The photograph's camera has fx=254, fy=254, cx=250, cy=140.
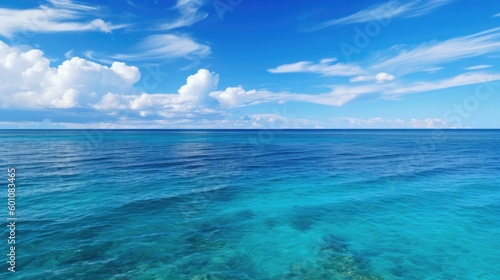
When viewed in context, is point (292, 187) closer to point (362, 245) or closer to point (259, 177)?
point (259, 177)

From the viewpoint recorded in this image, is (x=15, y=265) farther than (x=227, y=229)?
No

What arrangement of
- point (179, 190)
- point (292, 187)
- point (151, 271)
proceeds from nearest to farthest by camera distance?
point (151, 271)
point (179, 190)
point (292, 187)

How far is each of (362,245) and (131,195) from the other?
22526mm

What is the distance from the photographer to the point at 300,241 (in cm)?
1792

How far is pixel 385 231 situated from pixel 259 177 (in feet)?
67.3

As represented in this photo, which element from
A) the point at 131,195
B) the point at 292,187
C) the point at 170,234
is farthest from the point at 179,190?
the point at 292,187

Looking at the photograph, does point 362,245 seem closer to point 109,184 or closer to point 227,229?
point 227,229

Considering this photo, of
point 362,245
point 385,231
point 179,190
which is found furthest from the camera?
point 179,190

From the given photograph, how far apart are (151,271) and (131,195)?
15.1 metres

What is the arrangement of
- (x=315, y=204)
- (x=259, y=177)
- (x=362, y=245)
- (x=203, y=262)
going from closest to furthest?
1. (x=203, y=262)
2. (x=362, y=245)
3. (x=315, y=204)
4. (x=259, y=177)

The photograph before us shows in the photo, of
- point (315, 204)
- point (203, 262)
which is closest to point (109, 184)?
point (203, 262)

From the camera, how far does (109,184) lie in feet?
102

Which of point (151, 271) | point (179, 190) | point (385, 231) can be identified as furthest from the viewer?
point (179, 190)

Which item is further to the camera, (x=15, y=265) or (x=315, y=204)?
(x=315, y=204)
